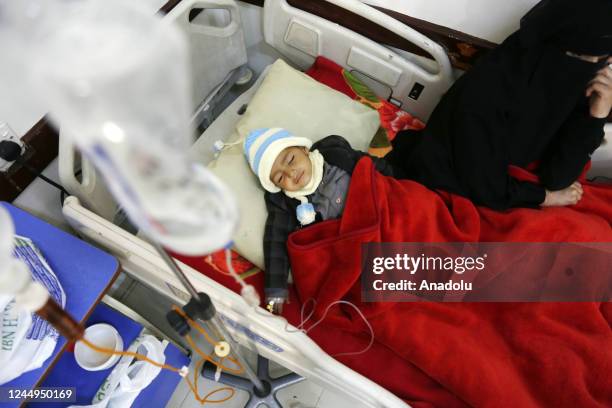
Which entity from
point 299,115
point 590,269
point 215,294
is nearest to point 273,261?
point 215,294

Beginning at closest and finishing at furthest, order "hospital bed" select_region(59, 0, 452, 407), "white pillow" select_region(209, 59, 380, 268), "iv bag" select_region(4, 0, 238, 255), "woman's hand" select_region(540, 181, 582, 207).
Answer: "iv bag" select_region(4, 0, 238, 255) → "hospital bed" select_region(59, 0, 452, 407) → "woman's hand" select_region(540, 181, 582, 207) → "white pillow" select_region(209, 59, 380, 268)

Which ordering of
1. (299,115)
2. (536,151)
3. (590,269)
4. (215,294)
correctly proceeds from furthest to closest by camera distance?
(299,115), (536,151), (590,269), (215,294)

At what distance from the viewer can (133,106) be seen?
390 mm

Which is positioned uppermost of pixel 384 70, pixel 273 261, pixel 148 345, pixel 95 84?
pixel 95 84

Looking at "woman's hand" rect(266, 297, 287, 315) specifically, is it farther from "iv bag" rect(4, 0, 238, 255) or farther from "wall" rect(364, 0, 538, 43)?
"wall" rect(364, 0, 538, 43)

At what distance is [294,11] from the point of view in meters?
1.62

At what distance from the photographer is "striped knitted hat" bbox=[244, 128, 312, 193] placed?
1291 millimetres

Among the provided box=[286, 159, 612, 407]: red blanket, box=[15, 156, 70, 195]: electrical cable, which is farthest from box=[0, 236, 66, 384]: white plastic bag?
box=[286, 159, 612, 407]: red blanket

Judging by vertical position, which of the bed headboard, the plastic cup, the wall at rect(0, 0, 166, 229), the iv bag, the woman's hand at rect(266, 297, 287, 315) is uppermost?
the iv bag

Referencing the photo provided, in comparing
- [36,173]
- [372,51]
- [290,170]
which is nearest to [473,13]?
[372,51]

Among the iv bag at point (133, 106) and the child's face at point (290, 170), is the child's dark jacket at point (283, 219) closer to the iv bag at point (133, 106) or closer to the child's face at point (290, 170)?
the child's face at point (290, 170)

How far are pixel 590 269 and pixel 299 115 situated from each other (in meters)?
1.10

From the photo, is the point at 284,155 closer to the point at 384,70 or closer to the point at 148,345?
the point at 384,70

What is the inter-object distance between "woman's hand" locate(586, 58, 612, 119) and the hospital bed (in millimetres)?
460
